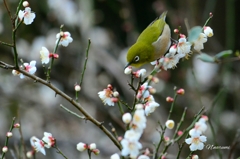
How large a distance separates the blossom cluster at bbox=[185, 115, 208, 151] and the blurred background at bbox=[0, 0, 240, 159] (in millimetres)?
2249

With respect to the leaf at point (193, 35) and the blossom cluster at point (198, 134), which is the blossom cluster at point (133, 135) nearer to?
the blossom cluster at point (198, 134)

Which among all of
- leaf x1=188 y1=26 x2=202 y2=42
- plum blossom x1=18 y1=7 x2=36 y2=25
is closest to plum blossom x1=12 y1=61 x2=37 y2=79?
plum blossom x1=18 y1=7 x2=36 y2=25

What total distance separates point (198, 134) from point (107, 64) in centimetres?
296

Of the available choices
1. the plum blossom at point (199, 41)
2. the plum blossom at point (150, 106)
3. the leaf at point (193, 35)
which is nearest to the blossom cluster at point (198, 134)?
the plum blossom at point (150, 106)

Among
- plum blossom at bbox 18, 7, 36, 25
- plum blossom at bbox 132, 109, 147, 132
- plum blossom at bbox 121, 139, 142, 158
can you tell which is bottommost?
plum blossom at bbox 121, 139, 142, 158

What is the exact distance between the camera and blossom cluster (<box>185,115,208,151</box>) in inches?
42.4

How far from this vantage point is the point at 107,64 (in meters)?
4.04

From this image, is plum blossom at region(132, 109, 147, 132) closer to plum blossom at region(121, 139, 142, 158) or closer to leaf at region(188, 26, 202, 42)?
plum blossom at region(121, 139, 142, 158)

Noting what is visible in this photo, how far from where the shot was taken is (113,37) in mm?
4496

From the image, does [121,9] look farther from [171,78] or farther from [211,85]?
[211,85]

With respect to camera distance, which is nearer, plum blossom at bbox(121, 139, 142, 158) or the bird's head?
plum blossom at bbox(121, 139, 142, 158)

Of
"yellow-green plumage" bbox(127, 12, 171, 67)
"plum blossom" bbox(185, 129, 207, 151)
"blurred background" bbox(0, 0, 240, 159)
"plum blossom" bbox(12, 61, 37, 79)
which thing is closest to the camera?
"plum blossom" bbox(185, 129, 207, 151)

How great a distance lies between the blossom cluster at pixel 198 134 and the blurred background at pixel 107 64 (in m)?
2.25

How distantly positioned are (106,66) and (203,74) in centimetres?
107
